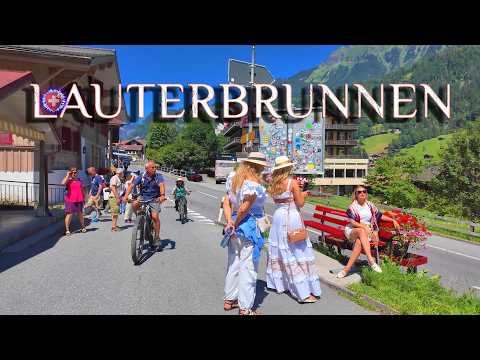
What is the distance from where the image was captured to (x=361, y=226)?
19.0 ft

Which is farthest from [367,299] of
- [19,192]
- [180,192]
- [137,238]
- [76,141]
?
[76,141]

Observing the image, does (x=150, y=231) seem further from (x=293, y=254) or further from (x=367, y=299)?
(x=367, y=299)

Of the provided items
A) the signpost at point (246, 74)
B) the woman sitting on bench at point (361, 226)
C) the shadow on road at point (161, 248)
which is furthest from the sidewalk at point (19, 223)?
the woman sitting on bench at point (361, 226)

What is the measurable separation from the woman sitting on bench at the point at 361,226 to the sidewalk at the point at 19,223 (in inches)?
275

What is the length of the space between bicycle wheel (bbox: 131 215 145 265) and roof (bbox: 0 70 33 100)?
10.5ft

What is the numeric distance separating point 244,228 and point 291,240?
90 centimetres

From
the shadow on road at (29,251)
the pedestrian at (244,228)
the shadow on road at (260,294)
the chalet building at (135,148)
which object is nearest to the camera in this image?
the pedestrian at (244,228)

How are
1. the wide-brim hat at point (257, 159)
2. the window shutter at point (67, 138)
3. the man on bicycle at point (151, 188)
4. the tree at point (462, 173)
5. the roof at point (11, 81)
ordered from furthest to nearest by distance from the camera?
the tree at point (462, 173), the window shutter at point (67, 138), the man on bicycle at point (151, 188), the roof at point (11, 81), the wide-brim hat at point (257, 159)

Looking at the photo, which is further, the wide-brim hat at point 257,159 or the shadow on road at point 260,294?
the shadow on road at point 260,294

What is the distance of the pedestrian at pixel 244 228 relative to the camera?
4.26 m

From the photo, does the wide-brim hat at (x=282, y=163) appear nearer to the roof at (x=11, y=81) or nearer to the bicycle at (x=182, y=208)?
the roof at (x=11, y=81)

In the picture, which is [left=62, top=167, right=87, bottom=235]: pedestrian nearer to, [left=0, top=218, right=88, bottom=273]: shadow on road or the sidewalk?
[left=0, top=218, right=88, bottom=273]: shadow on road
